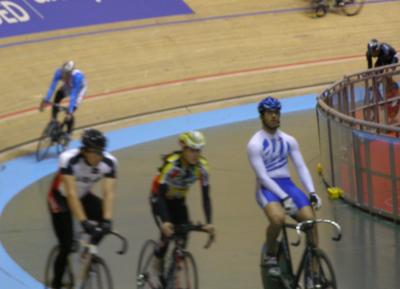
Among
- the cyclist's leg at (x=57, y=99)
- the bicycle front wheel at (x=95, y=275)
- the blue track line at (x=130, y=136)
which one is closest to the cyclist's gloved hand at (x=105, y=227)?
the bicycle front wheel at (x=95, y=275)

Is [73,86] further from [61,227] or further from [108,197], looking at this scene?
[108,197]

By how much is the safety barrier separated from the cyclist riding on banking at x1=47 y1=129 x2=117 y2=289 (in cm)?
362

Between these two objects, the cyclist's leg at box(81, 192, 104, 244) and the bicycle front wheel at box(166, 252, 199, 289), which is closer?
the bicycle front wheel at box(166, 252, 199, 289)

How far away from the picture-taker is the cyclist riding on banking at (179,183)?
24.3ft

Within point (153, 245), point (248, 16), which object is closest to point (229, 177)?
point (153, 245)

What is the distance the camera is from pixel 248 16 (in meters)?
19.9

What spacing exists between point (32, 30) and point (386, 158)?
9.41 meters

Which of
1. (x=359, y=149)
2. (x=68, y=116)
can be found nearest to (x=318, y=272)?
(x=359, y=149)

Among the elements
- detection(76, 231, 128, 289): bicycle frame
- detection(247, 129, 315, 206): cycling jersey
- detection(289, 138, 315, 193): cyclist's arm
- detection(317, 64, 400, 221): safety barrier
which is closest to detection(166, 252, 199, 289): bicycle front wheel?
detection(76, 231, 128, 289): bicycle frame

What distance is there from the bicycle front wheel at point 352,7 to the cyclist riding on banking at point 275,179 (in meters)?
13.4

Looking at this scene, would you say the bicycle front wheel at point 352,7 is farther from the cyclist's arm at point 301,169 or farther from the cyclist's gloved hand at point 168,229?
the cyclist's gloved hand at point 168,229

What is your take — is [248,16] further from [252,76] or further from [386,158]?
[386,158]

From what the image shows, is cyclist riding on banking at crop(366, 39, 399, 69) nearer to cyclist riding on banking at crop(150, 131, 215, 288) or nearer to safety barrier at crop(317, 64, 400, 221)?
safety barrier at crop(317, 64, 400, 221)

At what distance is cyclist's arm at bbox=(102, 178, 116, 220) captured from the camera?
7.29 m
